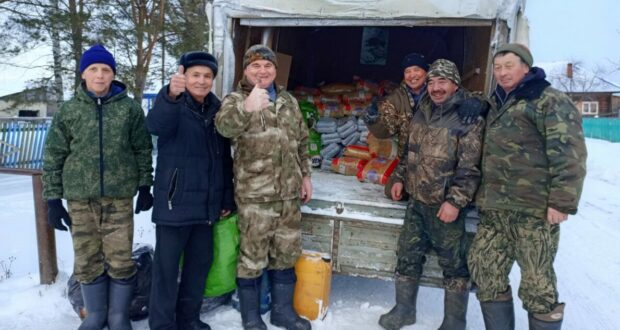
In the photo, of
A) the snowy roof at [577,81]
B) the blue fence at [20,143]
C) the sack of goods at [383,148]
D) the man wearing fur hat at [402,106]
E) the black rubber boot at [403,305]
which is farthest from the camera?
the snowy roof at [577,81]

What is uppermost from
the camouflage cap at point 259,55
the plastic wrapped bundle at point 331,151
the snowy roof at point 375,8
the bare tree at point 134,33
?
the bare tree at point 134,33

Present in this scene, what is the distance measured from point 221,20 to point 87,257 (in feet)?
6.29

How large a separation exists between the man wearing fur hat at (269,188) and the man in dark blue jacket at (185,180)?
148mm

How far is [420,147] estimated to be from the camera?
9.00 ft

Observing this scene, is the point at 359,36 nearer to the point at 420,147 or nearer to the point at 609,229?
the point at 420,147

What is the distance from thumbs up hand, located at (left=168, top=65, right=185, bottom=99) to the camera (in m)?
2.18

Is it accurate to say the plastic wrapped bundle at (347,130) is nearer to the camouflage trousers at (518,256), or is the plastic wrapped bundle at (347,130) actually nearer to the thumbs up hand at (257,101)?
the camouflage trousers at (518,256)

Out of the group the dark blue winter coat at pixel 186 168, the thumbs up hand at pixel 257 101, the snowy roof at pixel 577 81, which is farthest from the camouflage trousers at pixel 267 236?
the snowy roof at pixel 577 81

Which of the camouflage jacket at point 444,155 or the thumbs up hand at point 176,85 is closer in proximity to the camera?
the thumbs up hand at point 176,85

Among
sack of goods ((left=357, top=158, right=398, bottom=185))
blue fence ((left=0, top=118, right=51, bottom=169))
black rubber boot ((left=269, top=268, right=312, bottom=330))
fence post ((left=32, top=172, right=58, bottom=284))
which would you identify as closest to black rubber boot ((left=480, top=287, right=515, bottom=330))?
black rubber boot ((left=269, top=268, right=312, bottom=330))

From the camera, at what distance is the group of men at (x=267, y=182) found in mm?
Result: 2320

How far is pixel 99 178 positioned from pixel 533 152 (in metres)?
2.40

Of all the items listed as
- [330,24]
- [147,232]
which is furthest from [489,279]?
[147,232]

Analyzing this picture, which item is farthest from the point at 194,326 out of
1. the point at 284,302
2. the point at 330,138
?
the point at 330,138
